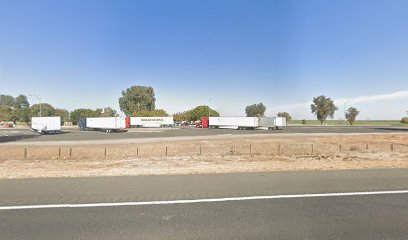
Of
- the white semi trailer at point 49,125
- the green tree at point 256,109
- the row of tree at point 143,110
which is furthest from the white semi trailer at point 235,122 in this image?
the green tree at point 256,109

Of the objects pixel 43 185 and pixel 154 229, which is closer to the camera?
pixel 154 229

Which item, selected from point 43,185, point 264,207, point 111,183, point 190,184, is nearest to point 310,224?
point 264,207

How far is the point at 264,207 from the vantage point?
6.70 meters

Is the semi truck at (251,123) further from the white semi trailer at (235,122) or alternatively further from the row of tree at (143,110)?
the row of tree at (143,110)

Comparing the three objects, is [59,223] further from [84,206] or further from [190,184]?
[190,184]

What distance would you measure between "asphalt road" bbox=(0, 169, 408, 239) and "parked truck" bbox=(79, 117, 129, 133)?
167 feet

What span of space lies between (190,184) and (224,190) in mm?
1158

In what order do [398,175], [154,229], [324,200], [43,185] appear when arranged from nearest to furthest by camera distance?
[154,229] → [324,200] → [43,185] → [398,175]

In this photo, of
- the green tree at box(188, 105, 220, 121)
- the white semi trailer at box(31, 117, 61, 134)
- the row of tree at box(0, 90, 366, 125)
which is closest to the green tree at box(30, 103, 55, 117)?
the row of tree at box(0, 90, 366, 125)

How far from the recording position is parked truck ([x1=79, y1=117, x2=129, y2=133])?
59188 millimetres

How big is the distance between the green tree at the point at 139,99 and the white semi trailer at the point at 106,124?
243 feet

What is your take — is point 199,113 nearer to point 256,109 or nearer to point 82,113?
point 82,113

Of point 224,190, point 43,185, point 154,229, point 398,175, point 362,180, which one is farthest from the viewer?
point 398,175

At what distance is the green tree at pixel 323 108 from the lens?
399 feet
